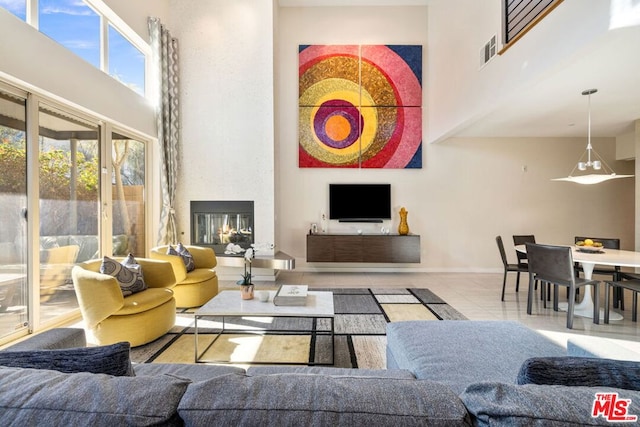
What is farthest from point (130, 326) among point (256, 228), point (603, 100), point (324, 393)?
point (603, 100)

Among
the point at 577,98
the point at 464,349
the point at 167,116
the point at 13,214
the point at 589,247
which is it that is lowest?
the point at 464,349

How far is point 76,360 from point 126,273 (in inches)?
83.0

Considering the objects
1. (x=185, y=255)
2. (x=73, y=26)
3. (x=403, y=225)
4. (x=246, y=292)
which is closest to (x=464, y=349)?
(x=246, y=292)

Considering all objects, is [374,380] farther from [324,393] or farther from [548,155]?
[548,155]

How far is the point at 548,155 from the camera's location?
601cm

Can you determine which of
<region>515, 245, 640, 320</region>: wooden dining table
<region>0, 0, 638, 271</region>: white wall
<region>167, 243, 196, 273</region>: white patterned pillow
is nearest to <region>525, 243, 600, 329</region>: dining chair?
<region>515, 245, 640, 320</region>: wooden dining table

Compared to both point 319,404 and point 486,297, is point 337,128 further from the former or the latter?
point 319,404

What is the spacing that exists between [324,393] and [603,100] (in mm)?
5019

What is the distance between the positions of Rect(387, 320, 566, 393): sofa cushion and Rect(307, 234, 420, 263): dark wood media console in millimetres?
3583

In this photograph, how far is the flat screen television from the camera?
6.00m

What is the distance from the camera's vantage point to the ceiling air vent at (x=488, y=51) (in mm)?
3857

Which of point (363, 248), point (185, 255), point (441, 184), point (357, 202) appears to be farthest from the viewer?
point (441, 184)

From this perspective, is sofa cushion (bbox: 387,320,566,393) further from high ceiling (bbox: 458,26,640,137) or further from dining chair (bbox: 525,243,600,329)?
high ceiling (bbox: 458,26,640,137)

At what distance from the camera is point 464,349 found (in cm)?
163
